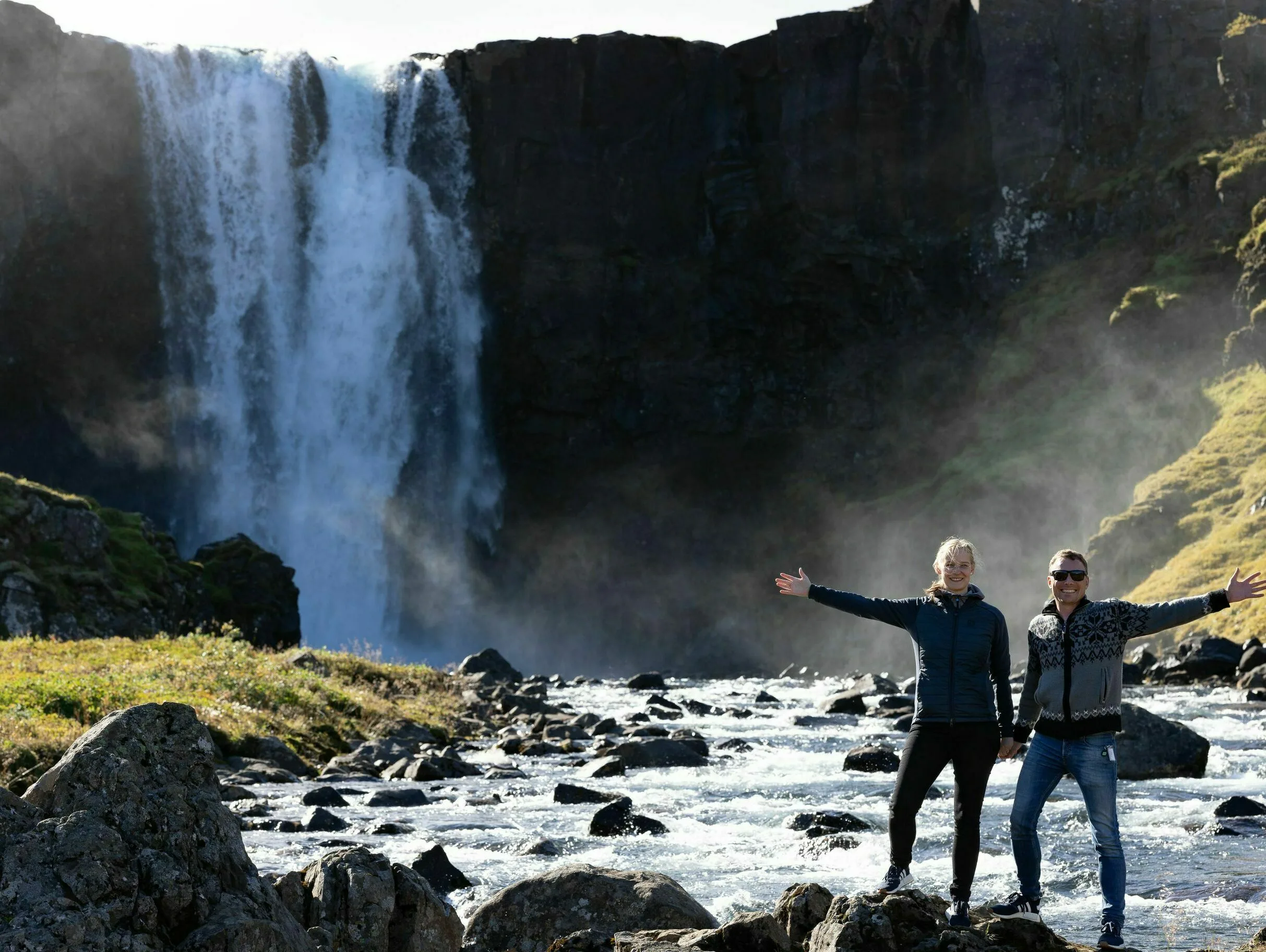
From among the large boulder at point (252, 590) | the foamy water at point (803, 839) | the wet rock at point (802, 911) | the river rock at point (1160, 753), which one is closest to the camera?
the wet rock at point (802, 911)

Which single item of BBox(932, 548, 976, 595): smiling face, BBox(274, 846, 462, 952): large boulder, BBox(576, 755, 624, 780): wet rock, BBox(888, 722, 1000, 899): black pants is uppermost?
BBox(932, 548, 976, 595): smiling face

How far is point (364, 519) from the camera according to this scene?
243 feet

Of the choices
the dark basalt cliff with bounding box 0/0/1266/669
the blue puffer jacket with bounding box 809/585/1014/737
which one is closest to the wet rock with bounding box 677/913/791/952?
the blue puffer jacket with bounding box 809/585/1014/737

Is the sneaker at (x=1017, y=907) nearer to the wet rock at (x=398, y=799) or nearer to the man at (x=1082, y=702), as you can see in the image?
the man at (x=1082, y=702)

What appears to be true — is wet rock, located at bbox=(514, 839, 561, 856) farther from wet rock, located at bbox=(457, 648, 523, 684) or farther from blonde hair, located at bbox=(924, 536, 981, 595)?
wet rock, located at bbox=(457, 648, 523, 684)

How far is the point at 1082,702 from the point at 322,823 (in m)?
10.1

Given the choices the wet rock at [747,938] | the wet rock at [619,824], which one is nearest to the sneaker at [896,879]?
the wet rock at [747,938]

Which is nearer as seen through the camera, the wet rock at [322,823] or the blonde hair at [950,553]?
the blonde hair at [950,553]

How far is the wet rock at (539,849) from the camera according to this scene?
48.6ft

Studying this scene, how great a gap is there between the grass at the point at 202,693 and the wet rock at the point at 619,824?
598cm

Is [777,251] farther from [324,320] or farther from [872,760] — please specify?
[872,760]

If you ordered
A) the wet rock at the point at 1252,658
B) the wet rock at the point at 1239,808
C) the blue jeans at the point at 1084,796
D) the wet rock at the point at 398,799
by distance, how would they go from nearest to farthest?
the blue jeans at the point at 1084,796, the wet rock at the point at 1239,808, the wet rock at the point at 398,799, the wet rock at the point at 1252,658

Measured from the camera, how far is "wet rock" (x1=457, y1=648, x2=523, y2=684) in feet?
145

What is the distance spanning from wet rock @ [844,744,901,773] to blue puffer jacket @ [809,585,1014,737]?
1328 centimetres
